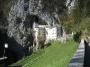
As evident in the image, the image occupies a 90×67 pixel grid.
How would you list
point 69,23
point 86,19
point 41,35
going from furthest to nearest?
point 41,35 < point 69,23 < point 86,19

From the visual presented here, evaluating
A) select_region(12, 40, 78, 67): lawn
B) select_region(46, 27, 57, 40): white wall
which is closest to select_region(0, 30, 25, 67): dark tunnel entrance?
select_region(46, 27, 57, 40): white wall

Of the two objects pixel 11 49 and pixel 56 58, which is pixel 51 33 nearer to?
pixel 11 49

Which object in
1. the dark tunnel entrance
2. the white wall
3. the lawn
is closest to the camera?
the lawn

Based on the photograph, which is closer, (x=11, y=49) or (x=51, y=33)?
(x=51, y=33)

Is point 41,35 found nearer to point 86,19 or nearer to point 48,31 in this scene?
point 48,31

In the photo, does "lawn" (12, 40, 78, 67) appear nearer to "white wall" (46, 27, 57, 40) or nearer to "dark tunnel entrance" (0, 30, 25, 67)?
"dark tunnel entrance" (0, 30, 25, 67)

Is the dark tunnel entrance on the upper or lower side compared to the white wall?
lower

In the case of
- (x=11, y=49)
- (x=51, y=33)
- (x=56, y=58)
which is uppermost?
(x=51, y=33)

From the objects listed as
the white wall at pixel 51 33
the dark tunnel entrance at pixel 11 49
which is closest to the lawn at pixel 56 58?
the dark tunnel entrance at pixel 11 49

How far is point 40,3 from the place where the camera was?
55562mm

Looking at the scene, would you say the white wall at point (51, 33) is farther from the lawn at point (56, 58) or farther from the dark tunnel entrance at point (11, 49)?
the lawn at point (56, 58)

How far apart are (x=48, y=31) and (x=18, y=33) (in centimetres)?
487

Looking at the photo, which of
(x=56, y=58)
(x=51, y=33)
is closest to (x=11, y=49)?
(x=51, y=33)

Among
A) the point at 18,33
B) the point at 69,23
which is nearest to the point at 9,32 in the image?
the point at 18,33
